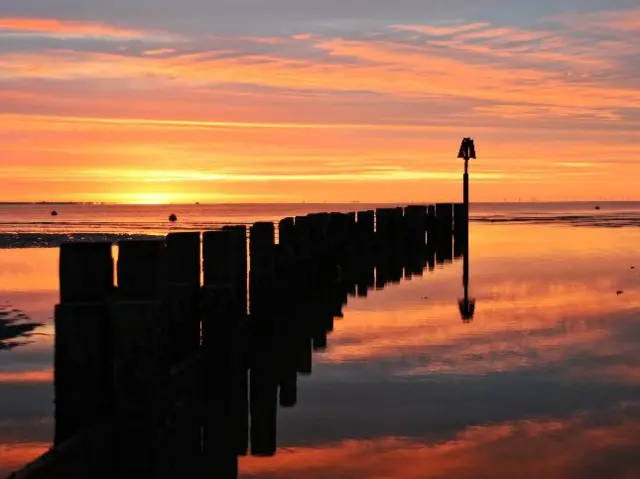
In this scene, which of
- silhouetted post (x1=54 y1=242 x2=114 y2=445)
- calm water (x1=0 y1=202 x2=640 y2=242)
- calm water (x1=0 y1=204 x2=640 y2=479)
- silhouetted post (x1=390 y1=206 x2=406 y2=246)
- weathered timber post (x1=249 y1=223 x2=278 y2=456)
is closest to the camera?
silhouetted post (x1=54 y1=242 x2=114 y2=445)

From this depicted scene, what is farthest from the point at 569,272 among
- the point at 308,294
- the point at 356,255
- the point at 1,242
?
the point at 1,242

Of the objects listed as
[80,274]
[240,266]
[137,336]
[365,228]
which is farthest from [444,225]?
[80,274]

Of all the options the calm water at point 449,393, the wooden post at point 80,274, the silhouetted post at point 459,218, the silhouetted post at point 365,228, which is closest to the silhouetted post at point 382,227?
the silhouetted post at point 365,228

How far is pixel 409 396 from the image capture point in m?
9.83

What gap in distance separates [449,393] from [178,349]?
8.77 feet

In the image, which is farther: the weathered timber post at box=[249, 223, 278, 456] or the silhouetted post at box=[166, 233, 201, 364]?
the weathered timber post at box=[249, 223, 278, 456]

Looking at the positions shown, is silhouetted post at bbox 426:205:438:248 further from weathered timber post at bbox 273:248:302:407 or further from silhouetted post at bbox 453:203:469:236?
weathered timber post at bbox 273:248:302:407

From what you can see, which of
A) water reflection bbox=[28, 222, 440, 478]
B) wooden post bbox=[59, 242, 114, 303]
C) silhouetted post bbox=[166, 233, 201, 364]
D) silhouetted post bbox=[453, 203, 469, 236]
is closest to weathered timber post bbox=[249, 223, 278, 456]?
water reflection bbox=[28, 222, 440, 478]

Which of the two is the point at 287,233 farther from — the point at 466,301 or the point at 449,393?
the point at 449,393

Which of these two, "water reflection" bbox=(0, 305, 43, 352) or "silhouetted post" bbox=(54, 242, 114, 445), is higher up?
"silhouetted post" bbox=(54, 242, 114, 445)

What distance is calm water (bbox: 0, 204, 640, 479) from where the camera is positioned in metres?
7.64

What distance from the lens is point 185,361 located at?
9070mm

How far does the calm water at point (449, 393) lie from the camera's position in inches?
301

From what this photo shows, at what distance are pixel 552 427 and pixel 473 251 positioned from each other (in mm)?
24796
